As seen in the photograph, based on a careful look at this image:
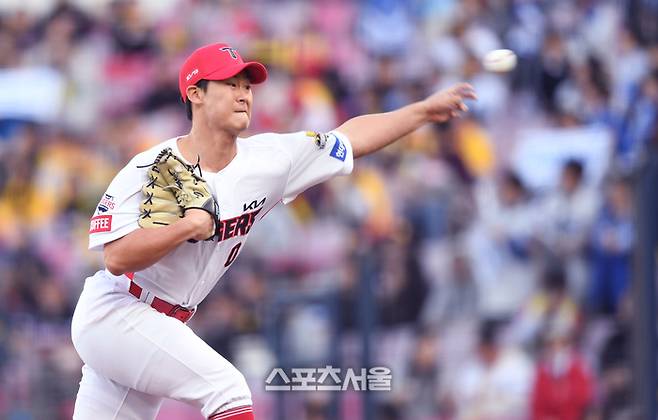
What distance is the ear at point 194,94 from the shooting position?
4578 millimetres

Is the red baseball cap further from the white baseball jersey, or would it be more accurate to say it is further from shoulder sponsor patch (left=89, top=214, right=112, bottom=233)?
shoulder sponsor patch (left=89, top=214, right=112, bottom=233)

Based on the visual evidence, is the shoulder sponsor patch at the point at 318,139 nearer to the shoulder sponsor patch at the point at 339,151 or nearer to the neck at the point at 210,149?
the shoulder sponsor patch at the point at 339,151

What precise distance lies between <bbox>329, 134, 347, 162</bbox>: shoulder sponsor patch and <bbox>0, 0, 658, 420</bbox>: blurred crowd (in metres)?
2.54

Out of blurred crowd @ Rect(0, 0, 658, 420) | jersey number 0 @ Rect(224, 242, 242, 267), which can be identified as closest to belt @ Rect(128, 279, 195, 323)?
jersey number 0 @ Rect(224, 242, 242, 267)

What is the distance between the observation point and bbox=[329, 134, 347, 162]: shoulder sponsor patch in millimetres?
4805

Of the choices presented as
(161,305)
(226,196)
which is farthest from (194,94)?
(161,305)

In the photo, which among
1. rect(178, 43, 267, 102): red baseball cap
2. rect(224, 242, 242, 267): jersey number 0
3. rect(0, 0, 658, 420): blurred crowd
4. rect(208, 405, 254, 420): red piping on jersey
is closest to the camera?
rect(208, 405, 254, 420): red piping on jersey

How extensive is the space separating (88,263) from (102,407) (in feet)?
17.6

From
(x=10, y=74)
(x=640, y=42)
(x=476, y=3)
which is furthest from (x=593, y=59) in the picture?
(x=10, y=74)

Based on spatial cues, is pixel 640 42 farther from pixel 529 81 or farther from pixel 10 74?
pixel 10 74

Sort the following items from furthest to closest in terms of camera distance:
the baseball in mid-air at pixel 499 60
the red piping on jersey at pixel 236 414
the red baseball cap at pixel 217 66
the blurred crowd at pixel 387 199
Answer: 1. the blurred crowd at pixel 387 199
2. the baseball in mid-air at pixel 499 60
3. the red baseball cap at pixel 217 66
4. the red piping on jersey at pixel 236 414
